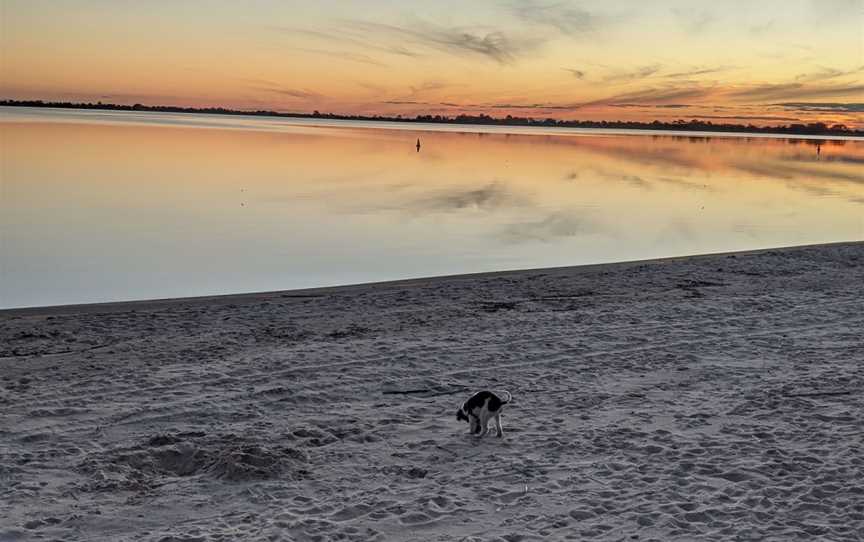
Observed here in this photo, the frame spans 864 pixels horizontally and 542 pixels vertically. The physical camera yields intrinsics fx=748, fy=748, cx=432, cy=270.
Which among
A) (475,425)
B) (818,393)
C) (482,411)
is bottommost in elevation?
(818,393)

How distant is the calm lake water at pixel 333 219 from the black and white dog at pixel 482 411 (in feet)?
34.1

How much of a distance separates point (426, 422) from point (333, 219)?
2072 cm

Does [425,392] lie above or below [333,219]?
below

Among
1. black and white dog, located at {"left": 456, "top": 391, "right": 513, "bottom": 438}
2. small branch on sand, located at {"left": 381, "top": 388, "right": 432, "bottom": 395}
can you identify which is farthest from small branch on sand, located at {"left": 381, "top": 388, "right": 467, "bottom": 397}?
black and white dog, located at {"left": 456, "top": 391, "right": 513, "bottom": 438}

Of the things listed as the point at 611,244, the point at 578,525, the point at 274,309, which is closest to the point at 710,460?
the point at 578,525

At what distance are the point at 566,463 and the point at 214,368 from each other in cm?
454

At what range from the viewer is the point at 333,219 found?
2755 centimetres

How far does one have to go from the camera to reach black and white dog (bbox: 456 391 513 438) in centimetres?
686

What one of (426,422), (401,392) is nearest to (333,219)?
(401,392)

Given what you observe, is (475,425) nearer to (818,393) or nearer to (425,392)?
(425,392)

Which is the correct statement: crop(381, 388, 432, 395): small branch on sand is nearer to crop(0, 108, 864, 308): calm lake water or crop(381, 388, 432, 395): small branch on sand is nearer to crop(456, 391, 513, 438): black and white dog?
crop(456, 391, 513, 438): black and white dog

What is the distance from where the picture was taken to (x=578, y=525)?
5.41 metres

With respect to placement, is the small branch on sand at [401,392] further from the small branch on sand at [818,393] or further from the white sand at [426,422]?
the small branch on sand at [818,393]

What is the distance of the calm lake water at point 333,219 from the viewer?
1830 cm
